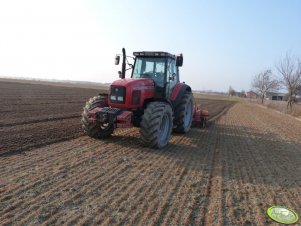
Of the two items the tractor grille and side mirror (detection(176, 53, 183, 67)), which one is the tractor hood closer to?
the tractor grille

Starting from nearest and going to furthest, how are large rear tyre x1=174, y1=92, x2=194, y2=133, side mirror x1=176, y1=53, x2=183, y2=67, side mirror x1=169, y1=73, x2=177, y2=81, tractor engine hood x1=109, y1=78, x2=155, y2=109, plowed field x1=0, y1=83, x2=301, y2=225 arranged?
plowed field x1=0, y1=83, x2=301, y2=225 < tractor engine hood x1=109, y1=78, x2=155, y2=109 < side mirror x1=176, y1=53, x2=183, y2=67 < side mirror x1=169, y1=73, x2=177, y2=81 < large rear tyre x1=174, y1=92, x2=194, y2=133

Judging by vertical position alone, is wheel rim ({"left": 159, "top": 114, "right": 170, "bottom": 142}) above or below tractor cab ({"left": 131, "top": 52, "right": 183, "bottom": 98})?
below

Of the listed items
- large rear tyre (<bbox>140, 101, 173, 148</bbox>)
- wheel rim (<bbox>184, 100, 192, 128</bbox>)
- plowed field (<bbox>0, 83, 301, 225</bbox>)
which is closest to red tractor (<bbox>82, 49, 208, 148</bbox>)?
large rear tyre (<bbox>140, 101, 173, 148</bbox>)

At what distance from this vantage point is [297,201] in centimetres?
569

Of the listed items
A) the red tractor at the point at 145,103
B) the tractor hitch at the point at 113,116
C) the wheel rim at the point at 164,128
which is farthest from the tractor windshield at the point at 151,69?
the tractor hitch at the point at 113,116

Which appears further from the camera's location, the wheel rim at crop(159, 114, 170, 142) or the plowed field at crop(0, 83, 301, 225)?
the wheel rim at crop(159, 114, 170, 142)

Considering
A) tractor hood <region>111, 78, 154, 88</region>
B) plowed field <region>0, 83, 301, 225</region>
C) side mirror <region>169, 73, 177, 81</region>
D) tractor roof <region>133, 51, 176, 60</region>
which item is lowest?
plowed field <region>0, 83, 301, 225</region>

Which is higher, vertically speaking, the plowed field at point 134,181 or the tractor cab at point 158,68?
the tractor cab at point 158,68

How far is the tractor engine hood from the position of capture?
8688 millimetres

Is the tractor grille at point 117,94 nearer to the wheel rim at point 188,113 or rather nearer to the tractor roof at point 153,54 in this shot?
the tractor roof at point 153,54

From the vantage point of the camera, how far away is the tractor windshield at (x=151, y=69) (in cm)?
992

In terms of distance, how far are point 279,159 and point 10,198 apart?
268 inches

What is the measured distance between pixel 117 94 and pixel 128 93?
0.33 m

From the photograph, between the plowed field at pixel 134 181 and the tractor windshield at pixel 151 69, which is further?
the tractor windshield at pixel 151 69
